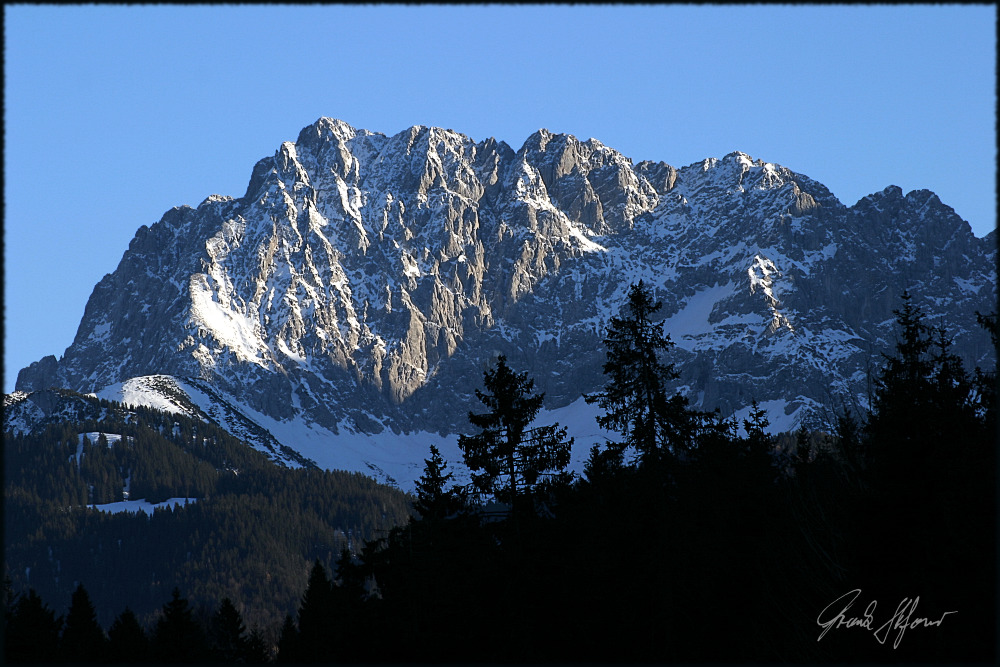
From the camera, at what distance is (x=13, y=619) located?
60.3m

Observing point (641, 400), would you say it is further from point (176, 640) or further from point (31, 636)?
point (176, 640)

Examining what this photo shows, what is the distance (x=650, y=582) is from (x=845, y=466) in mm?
5800

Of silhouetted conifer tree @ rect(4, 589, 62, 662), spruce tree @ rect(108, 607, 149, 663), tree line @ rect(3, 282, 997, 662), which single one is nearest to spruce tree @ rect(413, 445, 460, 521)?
tree line @ rect(3, 282, 997, 662)

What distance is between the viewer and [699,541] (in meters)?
32.5

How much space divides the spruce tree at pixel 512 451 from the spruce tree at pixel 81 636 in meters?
30.6

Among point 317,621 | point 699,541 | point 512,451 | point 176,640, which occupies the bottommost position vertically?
point 176,640

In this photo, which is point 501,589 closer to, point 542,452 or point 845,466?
point 542,452

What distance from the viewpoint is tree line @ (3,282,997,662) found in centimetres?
2394

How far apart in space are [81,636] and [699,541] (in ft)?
139

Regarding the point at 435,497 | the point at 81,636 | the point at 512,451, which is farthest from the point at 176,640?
the point at 512,451

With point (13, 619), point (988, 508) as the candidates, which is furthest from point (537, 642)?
point (13, 619)
